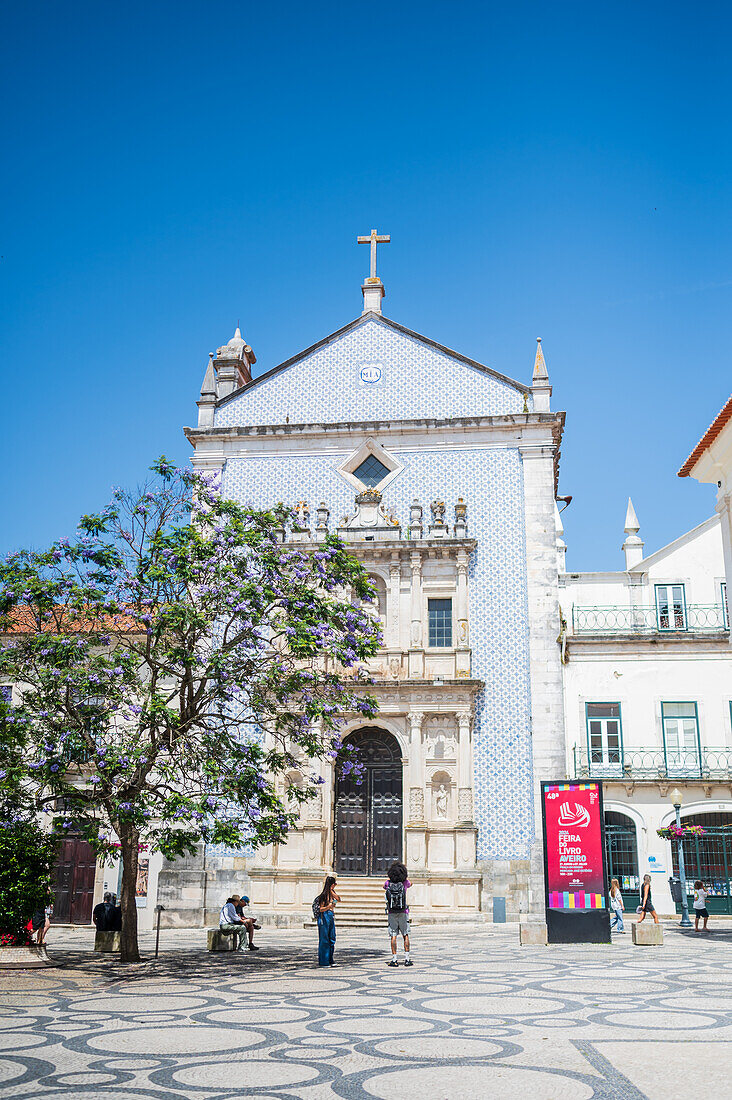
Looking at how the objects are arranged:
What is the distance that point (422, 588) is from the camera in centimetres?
2419

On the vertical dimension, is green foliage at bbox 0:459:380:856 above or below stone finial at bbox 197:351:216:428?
below

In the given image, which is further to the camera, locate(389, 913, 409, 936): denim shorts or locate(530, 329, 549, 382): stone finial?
locate(530, 329, 549, 382): stone finial

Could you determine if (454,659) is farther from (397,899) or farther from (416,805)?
(397,899)

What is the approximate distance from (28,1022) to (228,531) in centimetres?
744

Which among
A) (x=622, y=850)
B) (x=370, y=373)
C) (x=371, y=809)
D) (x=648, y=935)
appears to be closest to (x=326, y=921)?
(x=648, y=935)

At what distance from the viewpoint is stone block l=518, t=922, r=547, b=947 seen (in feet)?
55.8

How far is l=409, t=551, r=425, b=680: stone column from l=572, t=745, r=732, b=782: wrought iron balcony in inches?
306

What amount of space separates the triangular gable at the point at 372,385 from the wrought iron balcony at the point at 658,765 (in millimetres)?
10841

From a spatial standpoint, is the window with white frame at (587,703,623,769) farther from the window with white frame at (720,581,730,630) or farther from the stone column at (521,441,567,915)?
the stone column at (521,441,567,915)

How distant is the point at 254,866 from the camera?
74.2ft

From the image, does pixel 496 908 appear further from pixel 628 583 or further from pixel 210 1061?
pixel 210 1061

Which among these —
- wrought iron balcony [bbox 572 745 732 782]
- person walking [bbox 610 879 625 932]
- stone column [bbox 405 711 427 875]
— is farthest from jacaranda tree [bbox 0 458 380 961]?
wrought iron balcony [bbox 572 745 732 782]

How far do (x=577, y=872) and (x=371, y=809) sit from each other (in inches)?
295

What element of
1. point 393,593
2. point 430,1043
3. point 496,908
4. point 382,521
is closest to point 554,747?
point 496,908
